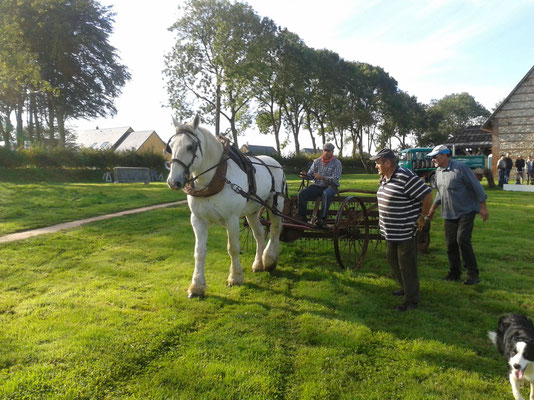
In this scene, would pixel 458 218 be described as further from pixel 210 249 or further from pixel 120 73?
pixel 120 73

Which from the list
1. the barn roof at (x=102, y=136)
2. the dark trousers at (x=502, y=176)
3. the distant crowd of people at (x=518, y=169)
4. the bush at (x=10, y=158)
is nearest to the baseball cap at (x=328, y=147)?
the distant crowd of people at (x=518, y=169)

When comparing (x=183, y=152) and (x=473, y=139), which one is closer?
(x=183, y=152)

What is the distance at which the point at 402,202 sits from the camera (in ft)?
14.4

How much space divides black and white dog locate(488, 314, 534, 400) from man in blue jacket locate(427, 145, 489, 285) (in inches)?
84.9

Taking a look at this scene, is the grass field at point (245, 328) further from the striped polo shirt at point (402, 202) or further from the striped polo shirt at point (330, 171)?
the striped polo shirt at point (330, 171)

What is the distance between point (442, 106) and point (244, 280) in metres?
80.7

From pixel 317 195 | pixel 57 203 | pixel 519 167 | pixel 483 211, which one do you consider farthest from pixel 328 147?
pixel 519 167

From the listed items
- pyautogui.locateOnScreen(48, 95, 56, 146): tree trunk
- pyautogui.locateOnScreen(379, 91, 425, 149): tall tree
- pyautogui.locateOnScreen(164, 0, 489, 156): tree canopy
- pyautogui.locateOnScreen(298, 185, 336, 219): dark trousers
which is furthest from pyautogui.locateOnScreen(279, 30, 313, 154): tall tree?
pyautogui.locateOnScreen(298, 185, 336, 219): dark trousers

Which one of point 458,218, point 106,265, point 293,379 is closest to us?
point 293,379

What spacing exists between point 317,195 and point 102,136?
57.3 meters

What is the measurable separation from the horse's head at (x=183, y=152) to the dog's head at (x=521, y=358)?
3654mm

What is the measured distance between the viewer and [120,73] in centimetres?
3634

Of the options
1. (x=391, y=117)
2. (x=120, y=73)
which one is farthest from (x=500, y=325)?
(x=391, y=117)

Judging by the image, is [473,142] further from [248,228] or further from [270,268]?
[270,268]
